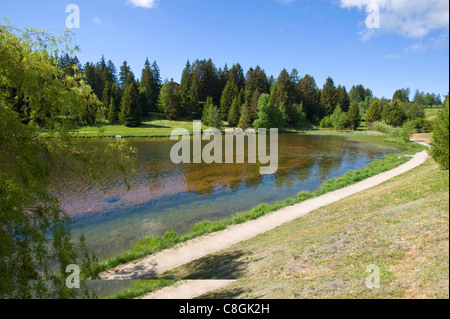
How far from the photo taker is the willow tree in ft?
15.2

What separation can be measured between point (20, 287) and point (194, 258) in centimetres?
575

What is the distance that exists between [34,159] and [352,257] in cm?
840

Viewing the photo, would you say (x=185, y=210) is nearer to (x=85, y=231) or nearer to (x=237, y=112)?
(x=85, y=231)

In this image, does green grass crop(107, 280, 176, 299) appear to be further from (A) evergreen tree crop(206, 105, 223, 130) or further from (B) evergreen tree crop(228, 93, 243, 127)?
(B) evergreen tree crop(228, 93, 243, 127)

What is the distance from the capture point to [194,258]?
9.33 m

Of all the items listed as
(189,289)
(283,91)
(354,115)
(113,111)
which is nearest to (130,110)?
(113,111)

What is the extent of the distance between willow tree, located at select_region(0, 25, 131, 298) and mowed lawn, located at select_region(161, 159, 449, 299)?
4172 mm

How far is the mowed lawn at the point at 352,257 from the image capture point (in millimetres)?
4734

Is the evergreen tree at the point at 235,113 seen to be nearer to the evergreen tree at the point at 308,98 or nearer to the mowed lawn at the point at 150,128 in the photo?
the mowed lawn at the point at 150,128

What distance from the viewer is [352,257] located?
623cm

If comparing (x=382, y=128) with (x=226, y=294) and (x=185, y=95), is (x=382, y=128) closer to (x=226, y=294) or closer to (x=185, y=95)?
(x=185, y=95)

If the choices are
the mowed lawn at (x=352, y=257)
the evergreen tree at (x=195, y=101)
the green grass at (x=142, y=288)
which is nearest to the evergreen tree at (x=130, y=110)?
the evergreen tree at (x=195, y=101)

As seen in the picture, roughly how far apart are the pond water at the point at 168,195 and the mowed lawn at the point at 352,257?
486 centimetres
